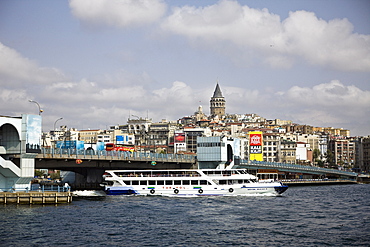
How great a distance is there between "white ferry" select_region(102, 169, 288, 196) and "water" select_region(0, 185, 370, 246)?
8918 mm

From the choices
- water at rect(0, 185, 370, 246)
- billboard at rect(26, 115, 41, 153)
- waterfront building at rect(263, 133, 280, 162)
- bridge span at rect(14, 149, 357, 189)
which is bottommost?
water at rect(0, 185, 370, 246)

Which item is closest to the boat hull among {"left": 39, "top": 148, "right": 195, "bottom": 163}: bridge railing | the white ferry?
the white ferry

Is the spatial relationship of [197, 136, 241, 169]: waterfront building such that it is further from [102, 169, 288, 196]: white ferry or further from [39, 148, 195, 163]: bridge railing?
[102, 169, 288, 196]: white ferry

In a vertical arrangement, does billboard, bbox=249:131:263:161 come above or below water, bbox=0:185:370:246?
above

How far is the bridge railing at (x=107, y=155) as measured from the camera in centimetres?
8524

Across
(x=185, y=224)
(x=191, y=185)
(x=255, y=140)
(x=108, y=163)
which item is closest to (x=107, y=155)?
(x=108, y=163)

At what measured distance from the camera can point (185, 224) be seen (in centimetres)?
5588

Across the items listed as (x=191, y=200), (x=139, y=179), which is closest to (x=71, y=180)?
(x=139, y=179)

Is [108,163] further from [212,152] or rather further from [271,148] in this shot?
[271,148]

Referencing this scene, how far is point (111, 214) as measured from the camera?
6319cm

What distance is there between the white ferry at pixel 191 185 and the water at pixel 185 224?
892cm

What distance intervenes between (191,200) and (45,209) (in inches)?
942

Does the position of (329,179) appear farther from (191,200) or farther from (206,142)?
(191,200)

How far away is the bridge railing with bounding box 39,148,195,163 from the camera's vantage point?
85238 millimetres
